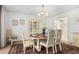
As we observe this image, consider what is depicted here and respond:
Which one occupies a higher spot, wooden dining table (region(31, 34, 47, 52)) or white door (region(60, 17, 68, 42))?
white door (region(60, 17, 68, 42))

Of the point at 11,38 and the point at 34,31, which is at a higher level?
the point at 34,31

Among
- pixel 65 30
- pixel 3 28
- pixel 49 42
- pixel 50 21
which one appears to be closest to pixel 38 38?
pixel 49 42

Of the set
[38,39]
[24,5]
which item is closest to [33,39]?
[38,39]

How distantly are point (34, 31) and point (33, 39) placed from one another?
0.18 metres

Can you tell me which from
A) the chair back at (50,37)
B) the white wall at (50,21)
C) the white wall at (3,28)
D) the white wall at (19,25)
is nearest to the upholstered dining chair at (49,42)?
the chair back at (50,37)

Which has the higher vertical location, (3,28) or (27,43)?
(3,28)

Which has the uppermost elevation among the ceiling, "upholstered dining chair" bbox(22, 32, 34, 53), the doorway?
the ceiling

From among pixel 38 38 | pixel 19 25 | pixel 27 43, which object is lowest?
pixel 27 43

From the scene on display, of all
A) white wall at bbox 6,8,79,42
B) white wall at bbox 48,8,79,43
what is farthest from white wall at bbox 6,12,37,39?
white wall at bbox 48,8,79,43

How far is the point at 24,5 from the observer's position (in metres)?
1.89

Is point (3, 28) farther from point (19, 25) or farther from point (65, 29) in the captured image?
point (65, 29)

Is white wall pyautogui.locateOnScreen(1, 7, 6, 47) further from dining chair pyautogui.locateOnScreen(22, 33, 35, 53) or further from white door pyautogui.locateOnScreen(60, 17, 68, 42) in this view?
white door pyautogui.locateOnScreen(60, 17, 68, 42)
